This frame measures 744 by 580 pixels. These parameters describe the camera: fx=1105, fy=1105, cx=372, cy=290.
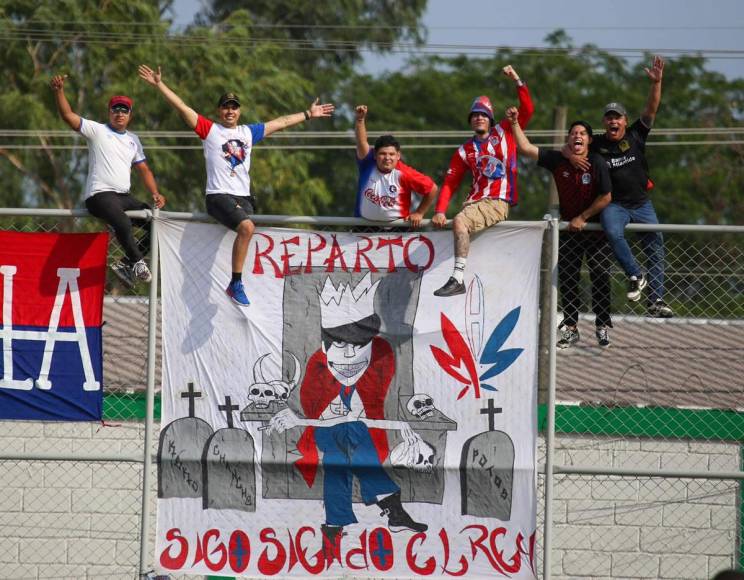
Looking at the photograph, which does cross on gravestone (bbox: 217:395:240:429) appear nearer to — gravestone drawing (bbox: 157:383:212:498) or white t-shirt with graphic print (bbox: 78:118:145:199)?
gravestone drawing (bbox: 157:383:212:498)

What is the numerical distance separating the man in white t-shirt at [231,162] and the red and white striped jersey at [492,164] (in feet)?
3.27

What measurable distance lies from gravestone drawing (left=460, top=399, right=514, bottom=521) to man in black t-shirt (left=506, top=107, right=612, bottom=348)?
87 cm

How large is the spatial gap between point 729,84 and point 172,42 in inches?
830

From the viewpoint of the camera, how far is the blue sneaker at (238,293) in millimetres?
7090

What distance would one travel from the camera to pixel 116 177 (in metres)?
7.42

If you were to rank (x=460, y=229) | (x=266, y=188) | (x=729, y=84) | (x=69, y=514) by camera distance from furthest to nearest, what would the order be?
(x=729, y=84) < (x=266, y=188) < (x=69, y=514) < (x=460, y=229)

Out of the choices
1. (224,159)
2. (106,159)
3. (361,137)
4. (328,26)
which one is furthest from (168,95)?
(328,26)

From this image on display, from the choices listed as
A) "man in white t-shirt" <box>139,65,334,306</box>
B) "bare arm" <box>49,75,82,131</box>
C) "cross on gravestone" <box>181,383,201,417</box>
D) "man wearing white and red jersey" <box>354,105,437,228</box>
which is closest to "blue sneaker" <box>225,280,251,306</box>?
"man in white t-shirt" <box>139,65,334,306</box>

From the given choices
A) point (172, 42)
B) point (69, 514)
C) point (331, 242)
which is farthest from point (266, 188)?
point (331, 242)

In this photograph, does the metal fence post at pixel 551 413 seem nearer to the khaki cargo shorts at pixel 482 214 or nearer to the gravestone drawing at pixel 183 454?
the khaki cargo shorts at pixel 482 214

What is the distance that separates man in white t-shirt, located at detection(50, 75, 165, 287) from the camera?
7.14 m

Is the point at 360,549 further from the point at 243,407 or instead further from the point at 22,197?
the point at 22,197

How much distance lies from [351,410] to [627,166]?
2.47 m

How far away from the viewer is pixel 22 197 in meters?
25.3
